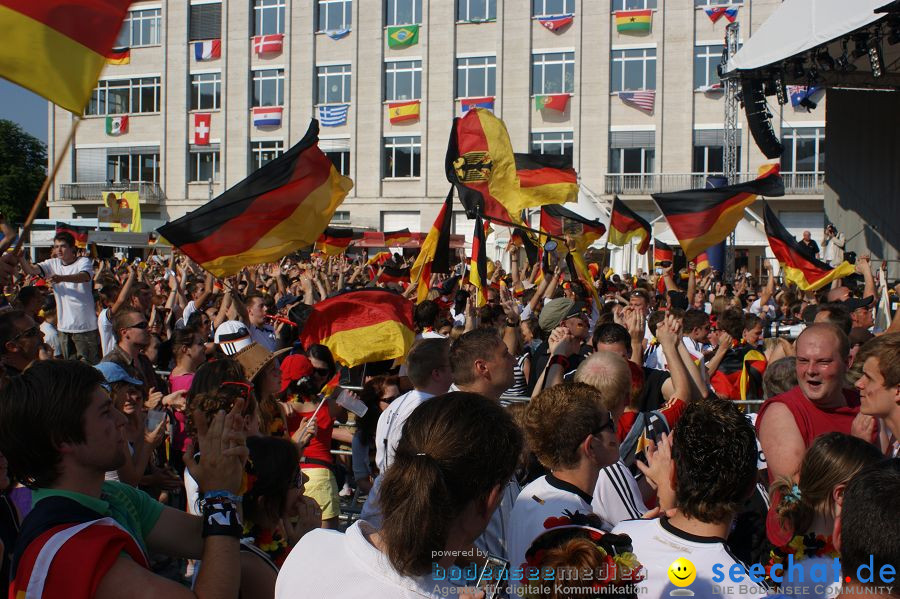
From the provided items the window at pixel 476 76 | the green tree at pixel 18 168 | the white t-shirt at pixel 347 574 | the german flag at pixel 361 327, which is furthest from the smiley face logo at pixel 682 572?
the green tree at pixel 18 168

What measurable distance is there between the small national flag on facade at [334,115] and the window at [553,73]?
10.4 m

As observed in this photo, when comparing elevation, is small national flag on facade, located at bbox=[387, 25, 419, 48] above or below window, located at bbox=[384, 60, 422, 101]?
above

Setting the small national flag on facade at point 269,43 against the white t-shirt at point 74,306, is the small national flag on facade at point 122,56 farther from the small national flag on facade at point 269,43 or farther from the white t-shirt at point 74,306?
the white t-shirt at point 74,306

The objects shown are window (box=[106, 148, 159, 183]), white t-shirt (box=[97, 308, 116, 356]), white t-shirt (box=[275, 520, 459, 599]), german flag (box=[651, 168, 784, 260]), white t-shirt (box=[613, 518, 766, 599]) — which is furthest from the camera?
window (box=[106, 148, 159, 183])

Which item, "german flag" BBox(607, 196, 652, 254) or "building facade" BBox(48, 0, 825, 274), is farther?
"building facade" BBox(48, 0, 825, 274)

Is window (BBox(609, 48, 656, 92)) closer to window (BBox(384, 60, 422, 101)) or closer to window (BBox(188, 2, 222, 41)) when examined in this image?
window (BBox(384, 60, 422, 101))

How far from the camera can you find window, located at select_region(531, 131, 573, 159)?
43.3 m

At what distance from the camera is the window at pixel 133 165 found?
50.1 m

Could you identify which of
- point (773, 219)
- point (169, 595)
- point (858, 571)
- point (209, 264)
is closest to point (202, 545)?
point (169, 595)

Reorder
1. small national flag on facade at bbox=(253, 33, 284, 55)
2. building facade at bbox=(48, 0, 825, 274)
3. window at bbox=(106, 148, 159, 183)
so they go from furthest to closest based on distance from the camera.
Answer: window at bbox=(106, 148, 159, 183) < small national flag on facade at bbox=(253, 33, 284, 55) < building facade at bbox=(48, 0, 825, 274)

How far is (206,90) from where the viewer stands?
1912 inches

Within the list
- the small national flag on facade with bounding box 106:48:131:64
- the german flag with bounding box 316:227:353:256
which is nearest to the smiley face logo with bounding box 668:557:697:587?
the german flag with bounding box 316:227:353:256

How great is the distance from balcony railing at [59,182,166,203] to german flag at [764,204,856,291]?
142ft

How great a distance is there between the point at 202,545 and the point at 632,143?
42.2 m
